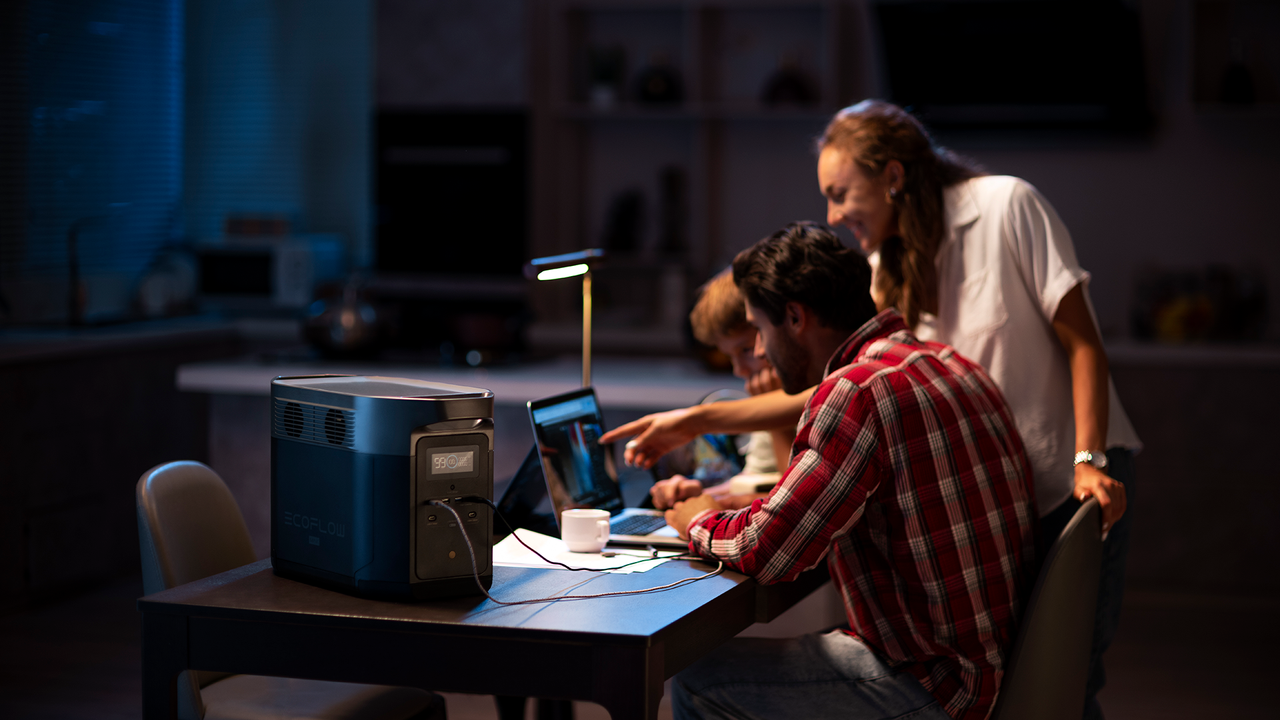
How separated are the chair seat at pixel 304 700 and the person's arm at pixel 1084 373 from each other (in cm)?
116

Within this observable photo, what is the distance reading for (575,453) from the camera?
222 centimetres

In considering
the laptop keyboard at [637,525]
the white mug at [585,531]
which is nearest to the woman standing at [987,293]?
the laptop keyboard at [637,525]

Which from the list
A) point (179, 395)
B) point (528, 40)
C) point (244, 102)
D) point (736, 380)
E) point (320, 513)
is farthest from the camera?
point (244, 102)

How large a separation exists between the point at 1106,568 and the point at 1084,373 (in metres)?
0.36

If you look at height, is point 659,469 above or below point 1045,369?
below

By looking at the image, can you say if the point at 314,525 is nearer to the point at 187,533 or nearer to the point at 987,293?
the point at 187,533

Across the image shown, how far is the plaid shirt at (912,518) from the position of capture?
172 centimetres

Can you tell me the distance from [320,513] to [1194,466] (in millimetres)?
3631

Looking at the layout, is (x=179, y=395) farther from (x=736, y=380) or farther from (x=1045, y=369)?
(x=1045, y=369)

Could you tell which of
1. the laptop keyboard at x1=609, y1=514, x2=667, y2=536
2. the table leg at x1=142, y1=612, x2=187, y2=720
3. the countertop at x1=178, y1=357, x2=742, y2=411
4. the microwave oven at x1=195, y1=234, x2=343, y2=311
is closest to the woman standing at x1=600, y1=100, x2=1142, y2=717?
the laptop keyboard at x1=609, y1=514, x2=667, y2=536

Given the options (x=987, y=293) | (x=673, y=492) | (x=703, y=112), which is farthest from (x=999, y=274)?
(x=703, y=112)

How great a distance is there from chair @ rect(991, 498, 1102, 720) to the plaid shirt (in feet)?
0.11

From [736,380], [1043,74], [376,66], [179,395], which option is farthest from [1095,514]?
[376,66]

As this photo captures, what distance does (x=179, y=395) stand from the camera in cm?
481
